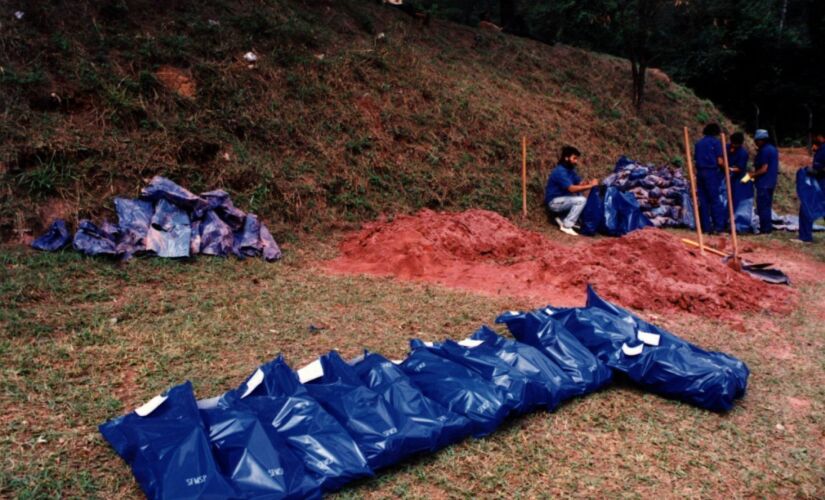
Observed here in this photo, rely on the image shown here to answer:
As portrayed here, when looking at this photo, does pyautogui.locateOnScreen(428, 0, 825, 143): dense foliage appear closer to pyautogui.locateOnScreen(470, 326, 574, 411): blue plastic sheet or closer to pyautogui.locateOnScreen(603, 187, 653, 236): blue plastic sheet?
pyautogui.locateOnScreen(603, 187, 653, 236): blue plastic sheet

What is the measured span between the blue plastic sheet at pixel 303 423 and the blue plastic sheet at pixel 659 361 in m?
1.74

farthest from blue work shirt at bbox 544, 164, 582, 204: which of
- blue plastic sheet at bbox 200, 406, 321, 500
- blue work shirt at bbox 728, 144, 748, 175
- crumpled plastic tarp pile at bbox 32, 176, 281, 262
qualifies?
blue plastic sheet at bbox 200, 406, 321, 500

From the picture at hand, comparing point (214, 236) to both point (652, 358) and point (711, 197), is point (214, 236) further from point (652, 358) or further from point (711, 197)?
point (711, 197)

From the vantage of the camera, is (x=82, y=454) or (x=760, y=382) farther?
(x=760, y=382)

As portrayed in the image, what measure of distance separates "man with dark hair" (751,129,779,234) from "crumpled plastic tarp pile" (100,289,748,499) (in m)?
6.40

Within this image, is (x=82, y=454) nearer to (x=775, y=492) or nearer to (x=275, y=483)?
(x=275, y=483)

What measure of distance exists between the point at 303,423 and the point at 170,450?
530 millimetres

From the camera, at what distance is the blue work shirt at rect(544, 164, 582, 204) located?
26.5 ft

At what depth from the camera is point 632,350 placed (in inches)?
133

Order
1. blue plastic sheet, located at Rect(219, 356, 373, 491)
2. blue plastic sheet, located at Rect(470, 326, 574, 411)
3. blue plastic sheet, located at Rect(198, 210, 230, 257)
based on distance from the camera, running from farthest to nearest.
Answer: blue plastic sheet, located at Rect(198, 210, 230, 257) < blue plastic sheet, located at Rect(470, 326, 574, 411) < blue plastic sheet, located at Rect(219, 356, 373, 491)

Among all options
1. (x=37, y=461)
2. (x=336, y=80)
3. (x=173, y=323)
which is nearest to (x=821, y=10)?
(x=336, y=80)

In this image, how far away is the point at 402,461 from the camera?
8.45 feet

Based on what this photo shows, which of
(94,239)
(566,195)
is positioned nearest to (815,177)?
(566,195)

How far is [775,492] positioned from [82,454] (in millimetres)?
3007
